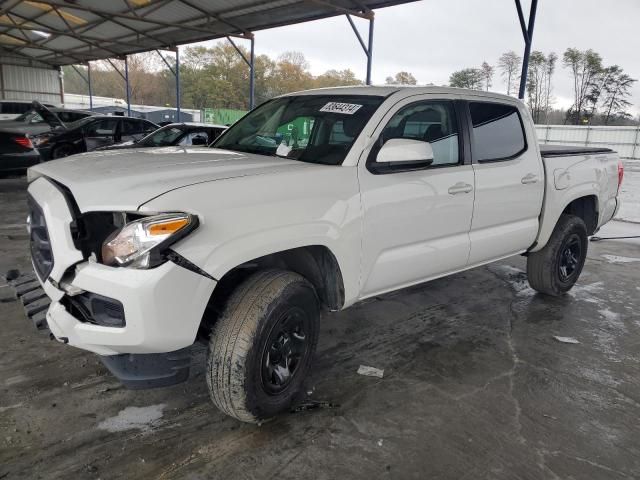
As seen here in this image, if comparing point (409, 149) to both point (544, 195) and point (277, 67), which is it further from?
point (277, 67)

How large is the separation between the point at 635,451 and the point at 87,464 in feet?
9.18

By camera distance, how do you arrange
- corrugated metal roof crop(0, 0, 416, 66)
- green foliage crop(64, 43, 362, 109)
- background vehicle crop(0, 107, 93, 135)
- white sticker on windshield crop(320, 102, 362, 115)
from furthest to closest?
green foliage crop(64, 43, 362, 109) < background vehicle crop(0, 107, 93, 135) < corrugated metal roof crop(0, 0, 416, 66) < white sticker on windshield crop(320, 102, 362, 115)

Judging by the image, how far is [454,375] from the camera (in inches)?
129

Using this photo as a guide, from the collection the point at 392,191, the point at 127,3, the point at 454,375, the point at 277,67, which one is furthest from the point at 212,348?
the point at 277,67

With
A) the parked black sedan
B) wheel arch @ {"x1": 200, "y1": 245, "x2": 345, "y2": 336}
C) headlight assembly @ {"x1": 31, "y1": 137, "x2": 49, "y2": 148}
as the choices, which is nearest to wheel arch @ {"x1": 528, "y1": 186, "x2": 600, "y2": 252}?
wheel arch @ {"x1": 200, "y1": 245, "x2": 345, "y2": 336}

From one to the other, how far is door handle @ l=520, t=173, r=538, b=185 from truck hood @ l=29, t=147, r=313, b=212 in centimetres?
212

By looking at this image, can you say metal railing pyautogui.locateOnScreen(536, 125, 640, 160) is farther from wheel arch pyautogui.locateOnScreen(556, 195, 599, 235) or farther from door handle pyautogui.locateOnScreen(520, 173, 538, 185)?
door handle pyautogui.locateOnScreen(520, 173, 538, 185)

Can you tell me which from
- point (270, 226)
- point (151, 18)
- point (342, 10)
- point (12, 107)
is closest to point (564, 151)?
point (270, 226)

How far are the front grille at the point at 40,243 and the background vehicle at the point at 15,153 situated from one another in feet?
25.2

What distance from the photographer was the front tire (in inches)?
93.0

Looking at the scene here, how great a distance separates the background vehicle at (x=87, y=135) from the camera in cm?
1223

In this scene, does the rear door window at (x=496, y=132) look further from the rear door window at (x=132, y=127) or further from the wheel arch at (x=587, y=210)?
the rear door window at (x=132, y=127)

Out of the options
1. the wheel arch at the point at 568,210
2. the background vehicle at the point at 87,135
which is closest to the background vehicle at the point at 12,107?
the background vehicle at the point at 87,135

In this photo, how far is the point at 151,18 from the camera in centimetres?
1591
